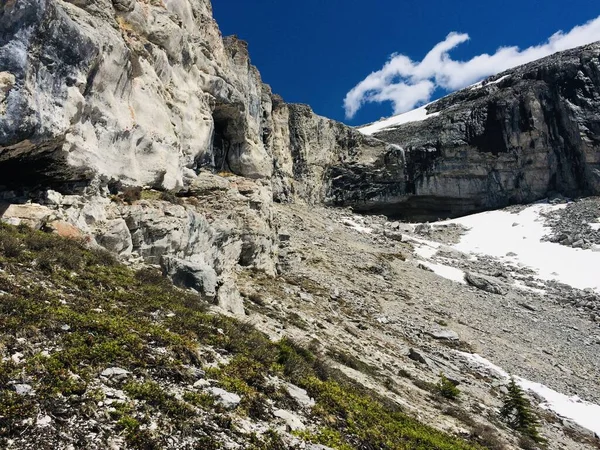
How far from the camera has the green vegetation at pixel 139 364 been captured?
508 centimetres

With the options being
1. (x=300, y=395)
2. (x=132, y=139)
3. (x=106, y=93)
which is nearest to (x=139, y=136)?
(x=132, y=139)

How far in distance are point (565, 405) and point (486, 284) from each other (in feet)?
59.3

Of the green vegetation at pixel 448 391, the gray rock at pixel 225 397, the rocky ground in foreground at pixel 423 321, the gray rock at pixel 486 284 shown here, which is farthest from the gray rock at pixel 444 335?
the gray rock at pixel 225 397

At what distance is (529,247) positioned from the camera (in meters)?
52.4

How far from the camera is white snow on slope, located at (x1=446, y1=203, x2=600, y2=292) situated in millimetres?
42031

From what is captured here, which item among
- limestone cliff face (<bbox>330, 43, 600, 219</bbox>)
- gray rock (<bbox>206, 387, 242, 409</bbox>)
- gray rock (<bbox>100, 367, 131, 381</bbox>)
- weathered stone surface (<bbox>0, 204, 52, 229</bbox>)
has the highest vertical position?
limestone cliff face (<bbox>330, 43, 600, 219</bbox>)

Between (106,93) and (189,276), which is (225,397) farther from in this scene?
(106,93)

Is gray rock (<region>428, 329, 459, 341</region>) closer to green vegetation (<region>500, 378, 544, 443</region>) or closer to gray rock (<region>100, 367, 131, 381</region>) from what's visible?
green vegetation (<region>500, 378, 544, 443</region>)

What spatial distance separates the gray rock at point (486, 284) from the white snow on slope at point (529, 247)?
1029 centimetres

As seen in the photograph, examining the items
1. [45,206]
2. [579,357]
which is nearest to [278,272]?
[45,206]

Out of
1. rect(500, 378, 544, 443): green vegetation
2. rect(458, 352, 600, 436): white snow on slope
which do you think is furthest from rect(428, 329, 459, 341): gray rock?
rect(500, 378, 544, 443): green vegetation

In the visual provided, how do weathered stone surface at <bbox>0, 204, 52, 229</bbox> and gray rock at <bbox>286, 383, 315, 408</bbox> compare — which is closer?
gray rock at <bbox>286, 383, 315, 408</bbox>

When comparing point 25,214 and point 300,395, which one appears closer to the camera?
point 300,395

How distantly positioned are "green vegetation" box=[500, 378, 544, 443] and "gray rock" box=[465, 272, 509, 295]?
20001 mm
